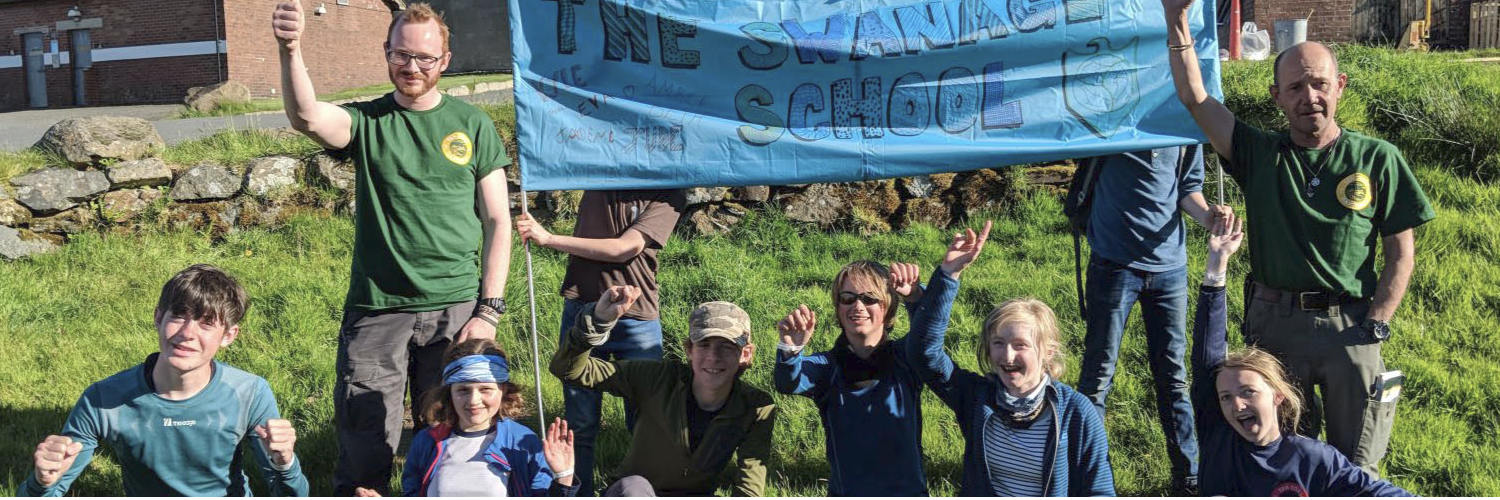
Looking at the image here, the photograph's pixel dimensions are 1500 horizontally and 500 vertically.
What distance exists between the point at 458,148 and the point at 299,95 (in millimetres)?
520

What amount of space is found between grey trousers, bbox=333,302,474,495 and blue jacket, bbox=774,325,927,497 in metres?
1.19

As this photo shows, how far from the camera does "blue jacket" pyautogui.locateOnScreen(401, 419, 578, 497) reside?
142 inches

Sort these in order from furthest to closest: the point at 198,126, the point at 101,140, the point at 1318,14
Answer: the point at 1318,14
the point at 198,126
the point at 101,140

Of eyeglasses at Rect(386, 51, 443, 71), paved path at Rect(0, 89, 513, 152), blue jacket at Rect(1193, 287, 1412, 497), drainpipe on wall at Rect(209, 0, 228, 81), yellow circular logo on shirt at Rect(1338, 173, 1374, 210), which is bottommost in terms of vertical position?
blue jacket at Rect(1193, 287, 1412, 497)

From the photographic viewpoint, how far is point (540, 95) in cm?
459

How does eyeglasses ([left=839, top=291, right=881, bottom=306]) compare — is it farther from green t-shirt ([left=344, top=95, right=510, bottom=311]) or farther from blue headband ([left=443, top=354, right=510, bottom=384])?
green t-shirt ([left=344, top=95, right=510, bottom=311])

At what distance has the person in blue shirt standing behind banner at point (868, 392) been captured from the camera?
379 centimetres

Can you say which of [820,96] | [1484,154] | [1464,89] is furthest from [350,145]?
[1464,89]

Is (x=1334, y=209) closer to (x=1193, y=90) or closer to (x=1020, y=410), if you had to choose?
(x=1193, y=90)

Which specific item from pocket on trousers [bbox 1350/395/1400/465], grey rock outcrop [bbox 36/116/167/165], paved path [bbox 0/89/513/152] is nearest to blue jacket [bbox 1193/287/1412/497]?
pocket on trousers [bbox 1350/395/1400/465]

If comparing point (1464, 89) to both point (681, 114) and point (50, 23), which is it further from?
point (50, 23)

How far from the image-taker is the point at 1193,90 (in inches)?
151

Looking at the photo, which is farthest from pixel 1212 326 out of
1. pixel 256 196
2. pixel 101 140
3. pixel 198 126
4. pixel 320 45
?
pixel 320 45

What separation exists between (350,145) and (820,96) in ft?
6.12
